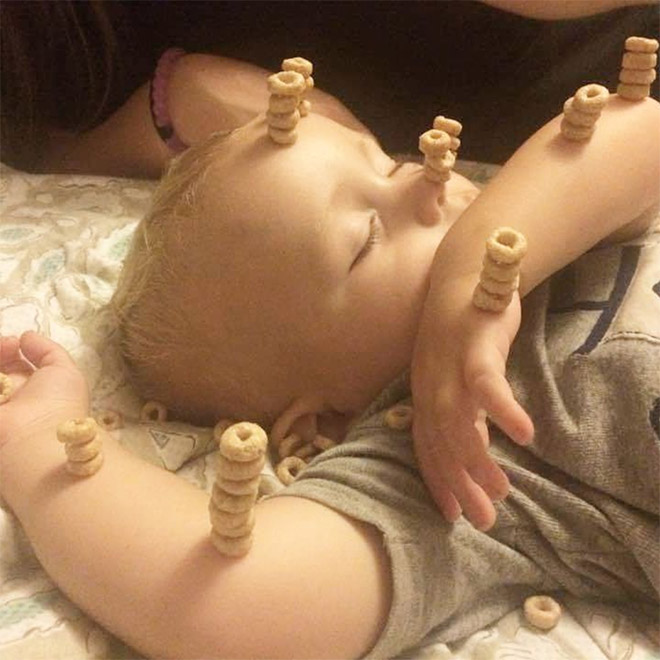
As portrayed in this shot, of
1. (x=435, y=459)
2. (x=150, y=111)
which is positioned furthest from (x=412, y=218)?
(x=150, y=111)

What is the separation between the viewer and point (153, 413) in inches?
32.0

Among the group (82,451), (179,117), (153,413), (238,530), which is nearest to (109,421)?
(153,413)

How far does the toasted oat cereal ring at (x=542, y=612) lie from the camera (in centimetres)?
65

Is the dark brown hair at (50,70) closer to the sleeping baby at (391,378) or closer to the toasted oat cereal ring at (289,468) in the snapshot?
the sleeping baby at (391,378)

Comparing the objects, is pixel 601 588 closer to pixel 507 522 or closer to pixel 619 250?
pixel 507 522

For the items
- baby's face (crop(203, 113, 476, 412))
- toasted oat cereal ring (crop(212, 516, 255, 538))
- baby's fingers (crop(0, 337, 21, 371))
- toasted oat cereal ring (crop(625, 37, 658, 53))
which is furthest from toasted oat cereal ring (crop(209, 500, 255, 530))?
toasted oat cereal ring (crop(625, 37, 658, 53))

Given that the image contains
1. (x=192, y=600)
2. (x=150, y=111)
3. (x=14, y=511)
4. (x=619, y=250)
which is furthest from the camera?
(x=150, y=111)

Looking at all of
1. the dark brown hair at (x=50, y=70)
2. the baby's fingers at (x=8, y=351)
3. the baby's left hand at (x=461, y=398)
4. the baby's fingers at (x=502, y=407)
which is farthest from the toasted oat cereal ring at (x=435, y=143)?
the dark brown hair at (x=50, y=70)

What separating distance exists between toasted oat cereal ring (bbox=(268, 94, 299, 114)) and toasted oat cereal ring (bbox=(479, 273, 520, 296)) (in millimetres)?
230

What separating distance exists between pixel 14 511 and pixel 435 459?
0.97ft

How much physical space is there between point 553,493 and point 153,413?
0.34 m

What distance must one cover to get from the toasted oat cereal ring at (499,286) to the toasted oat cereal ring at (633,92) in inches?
10.2

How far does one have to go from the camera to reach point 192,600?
0.57 m

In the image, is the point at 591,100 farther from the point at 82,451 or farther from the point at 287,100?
the point at 82,451
